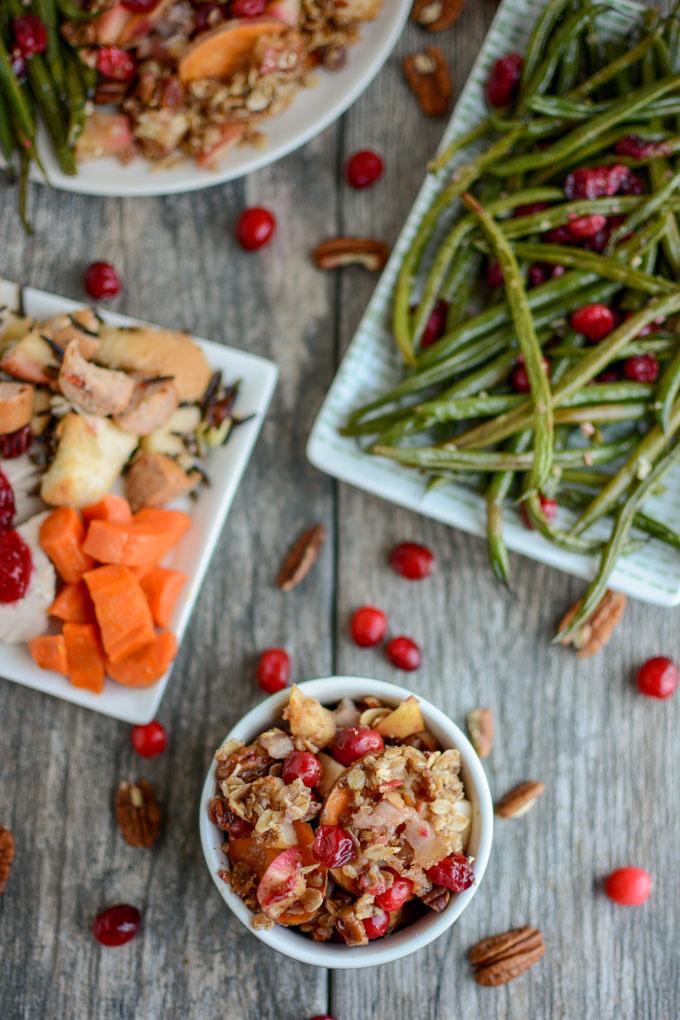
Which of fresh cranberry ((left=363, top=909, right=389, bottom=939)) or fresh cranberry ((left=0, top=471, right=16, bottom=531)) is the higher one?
fresh cranberry ((left=0, top=471, right=16, bottom=531))

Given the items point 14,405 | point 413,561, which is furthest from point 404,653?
point 14,405

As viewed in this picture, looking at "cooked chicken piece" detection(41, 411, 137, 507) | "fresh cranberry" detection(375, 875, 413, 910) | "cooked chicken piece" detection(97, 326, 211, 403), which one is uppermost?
"cooked chicken piece" detection(97, 326, 211, 403)

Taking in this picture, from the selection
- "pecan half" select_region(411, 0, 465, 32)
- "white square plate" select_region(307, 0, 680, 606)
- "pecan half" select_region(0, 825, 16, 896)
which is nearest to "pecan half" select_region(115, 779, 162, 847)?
"pecan half" select_region(0, 825, 16, 896)

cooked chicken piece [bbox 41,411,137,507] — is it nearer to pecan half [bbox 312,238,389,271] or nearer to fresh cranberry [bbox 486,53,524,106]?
pecan half [bbox 312,238,389,271]

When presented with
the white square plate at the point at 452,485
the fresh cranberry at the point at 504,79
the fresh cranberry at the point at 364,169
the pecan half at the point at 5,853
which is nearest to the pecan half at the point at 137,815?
the pecan half at the point at 5,853

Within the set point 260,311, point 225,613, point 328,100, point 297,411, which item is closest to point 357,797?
point 225,613

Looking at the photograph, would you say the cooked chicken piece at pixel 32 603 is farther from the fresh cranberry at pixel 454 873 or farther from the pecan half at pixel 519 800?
the pecan half at pixel 519 800
